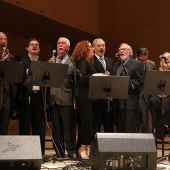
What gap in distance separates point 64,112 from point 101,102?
52 centimetres

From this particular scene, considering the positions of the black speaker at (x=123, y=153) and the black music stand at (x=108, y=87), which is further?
the black music stand at (x=108, y=87)

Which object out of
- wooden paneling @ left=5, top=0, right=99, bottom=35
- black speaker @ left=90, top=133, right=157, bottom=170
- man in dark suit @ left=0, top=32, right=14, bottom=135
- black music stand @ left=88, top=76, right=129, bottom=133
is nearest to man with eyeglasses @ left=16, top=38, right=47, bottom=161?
man in dark suit @ left=0, top=32, right=14, bottom=135

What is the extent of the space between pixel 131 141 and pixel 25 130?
1.69m

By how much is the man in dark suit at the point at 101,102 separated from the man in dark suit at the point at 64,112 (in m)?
0.34

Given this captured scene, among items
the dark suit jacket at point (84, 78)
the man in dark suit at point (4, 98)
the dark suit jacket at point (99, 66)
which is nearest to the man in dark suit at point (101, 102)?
the dark suit jacket at point (99, 66)

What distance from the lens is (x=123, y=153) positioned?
3031 mm

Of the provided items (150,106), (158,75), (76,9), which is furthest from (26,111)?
(76,9)

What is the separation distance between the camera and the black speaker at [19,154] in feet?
9.51

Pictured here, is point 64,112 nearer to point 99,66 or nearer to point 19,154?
point 99,66

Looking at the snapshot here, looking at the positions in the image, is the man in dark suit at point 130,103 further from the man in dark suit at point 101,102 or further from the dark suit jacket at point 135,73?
the man in dark suit at point 101,102

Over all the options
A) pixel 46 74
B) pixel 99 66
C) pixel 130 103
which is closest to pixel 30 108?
pixel 46 74

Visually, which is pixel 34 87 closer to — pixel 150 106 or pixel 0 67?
pixel 0 67

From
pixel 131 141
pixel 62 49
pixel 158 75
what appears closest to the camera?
pixel 131 141

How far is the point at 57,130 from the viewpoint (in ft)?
15.1
